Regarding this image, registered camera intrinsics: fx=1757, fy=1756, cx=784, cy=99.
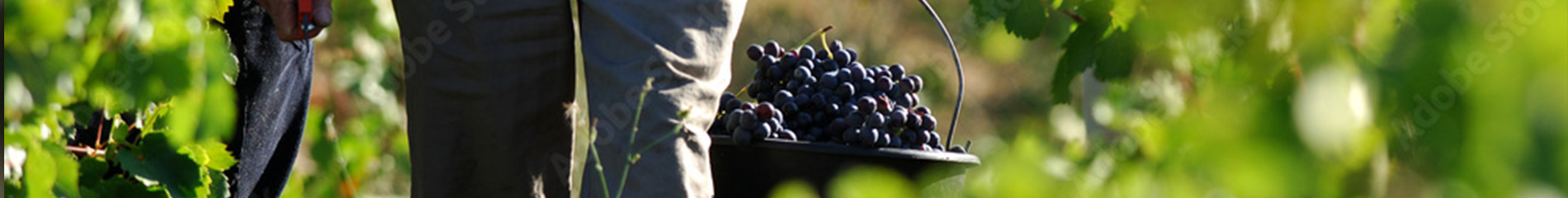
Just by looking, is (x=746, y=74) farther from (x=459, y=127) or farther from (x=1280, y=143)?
(x=1280, y=143)

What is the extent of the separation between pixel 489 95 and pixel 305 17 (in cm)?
19

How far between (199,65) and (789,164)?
0.97 meters

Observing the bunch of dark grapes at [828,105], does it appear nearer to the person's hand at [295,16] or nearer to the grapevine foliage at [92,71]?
the person's hand at [295,16]

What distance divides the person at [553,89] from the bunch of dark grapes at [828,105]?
0.77 ft

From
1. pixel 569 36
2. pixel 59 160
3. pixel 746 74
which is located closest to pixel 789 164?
pixel 569 36

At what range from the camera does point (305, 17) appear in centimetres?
168

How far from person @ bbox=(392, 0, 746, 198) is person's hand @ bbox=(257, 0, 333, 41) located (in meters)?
0.07

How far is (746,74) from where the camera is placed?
28.3ft

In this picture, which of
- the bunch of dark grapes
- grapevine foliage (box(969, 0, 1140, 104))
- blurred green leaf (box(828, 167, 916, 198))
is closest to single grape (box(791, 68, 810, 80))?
the bunch of dark grapes

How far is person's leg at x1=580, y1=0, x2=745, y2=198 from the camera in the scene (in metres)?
1.57

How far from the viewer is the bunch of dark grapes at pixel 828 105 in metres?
1.90

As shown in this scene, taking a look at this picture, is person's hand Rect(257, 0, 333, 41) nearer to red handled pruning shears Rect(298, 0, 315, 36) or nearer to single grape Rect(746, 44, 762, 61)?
red handled pruning shears Rect(298, 0, 315, 36)

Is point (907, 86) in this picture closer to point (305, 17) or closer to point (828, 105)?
point (828, 105)

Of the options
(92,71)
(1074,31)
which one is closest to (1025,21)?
(1074,31)
